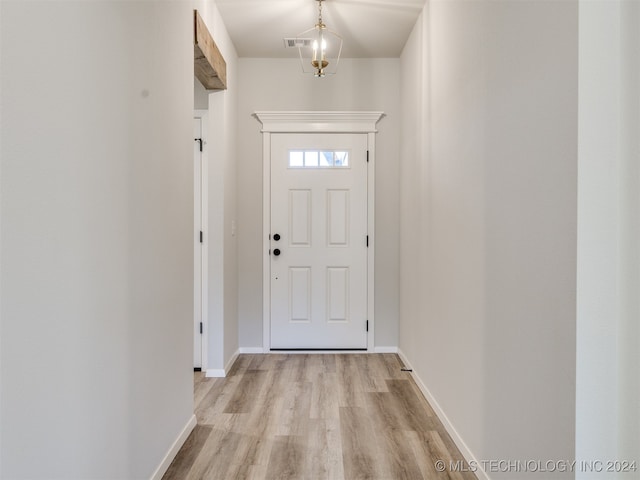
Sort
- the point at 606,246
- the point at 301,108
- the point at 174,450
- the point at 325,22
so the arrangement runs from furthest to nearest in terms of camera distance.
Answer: the point at 301,108, the point at 325,22, the point at 174,450, the point at 606,246

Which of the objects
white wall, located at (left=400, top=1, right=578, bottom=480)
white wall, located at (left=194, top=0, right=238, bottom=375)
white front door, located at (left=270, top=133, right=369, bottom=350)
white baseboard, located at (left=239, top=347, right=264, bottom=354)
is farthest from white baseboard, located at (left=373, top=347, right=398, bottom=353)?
white wall, located at (left=194, top=0, right=238, bottom=375)

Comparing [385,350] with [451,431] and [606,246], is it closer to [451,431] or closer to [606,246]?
[451,431]

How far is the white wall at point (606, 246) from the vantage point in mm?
1023

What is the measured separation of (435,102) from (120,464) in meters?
2.39

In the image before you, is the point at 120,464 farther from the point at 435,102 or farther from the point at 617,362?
the point at 435,102

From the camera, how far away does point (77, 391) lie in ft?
3.60

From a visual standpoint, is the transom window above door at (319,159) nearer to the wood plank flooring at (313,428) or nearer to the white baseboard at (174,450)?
the wood plank flooring at (313,428)

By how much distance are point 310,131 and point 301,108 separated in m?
0.22

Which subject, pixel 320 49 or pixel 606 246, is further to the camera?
pixel 320 49

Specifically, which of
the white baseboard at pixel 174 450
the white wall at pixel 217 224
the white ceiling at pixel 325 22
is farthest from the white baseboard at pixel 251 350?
the white ceiling at pixel 325 22

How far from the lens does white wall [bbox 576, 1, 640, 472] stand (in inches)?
40.3

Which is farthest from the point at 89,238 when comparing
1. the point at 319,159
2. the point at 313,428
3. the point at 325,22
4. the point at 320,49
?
the point at 319,159

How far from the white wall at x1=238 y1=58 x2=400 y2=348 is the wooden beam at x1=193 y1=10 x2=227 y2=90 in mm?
601

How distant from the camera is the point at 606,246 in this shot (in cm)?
105
